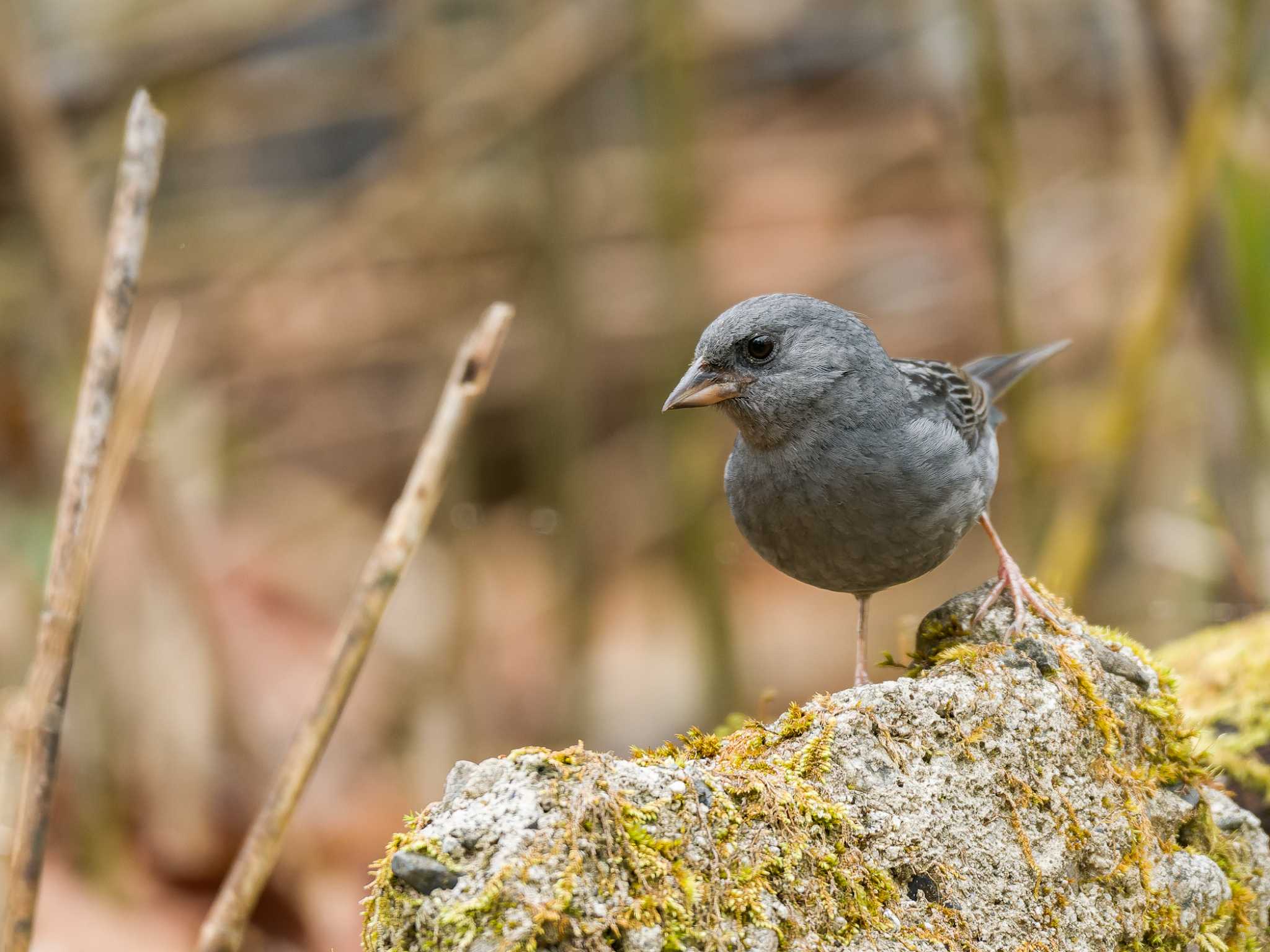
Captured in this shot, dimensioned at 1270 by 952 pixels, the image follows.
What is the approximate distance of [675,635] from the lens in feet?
30.8

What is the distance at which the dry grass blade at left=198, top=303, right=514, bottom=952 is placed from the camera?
2408mm

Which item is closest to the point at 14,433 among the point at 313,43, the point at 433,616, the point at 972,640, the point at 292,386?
the point at 292,386

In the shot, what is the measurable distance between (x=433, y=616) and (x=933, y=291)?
4684 mm

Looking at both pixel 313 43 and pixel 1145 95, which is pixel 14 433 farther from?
pixel 1145 95

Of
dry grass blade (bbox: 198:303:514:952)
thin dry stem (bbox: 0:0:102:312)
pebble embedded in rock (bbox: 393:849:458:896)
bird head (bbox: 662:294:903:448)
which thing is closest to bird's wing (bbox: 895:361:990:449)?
bird head (bbox: 662:294:903:448)

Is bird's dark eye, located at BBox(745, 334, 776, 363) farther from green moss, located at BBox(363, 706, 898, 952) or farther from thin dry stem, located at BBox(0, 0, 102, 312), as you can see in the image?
thin dry stem, located at BBox(0, 0, 102, 312)

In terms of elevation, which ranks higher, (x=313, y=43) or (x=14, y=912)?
(x=313, y=43)

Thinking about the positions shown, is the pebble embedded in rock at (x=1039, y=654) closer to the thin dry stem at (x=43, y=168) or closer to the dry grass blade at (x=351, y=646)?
the dry grass blade at (x=351, y=646)

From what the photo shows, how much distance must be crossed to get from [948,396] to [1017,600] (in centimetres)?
91

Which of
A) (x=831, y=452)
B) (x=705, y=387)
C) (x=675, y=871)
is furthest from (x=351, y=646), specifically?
(x=831, y=452)

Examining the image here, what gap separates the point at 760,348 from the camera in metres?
3.37

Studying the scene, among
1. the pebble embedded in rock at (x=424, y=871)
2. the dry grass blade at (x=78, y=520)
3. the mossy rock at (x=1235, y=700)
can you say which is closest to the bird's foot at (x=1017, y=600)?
the mossy rock at (x=1235, y=700)

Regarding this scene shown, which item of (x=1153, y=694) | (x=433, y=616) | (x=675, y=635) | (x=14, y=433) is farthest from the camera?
(x=675, y=635)

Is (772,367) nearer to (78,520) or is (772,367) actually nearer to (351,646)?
(351,646)
